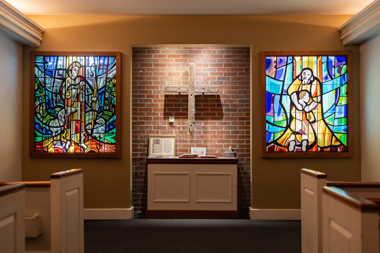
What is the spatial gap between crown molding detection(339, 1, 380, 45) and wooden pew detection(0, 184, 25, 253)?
4200mm

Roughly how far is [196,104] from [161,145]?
90 cm

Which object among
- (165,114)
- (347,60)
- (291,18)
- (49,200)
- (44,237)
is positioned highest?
(291,18)

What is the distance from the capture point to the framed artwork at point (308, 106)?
5.16 meters

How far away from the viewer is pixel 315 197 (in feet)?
9.48

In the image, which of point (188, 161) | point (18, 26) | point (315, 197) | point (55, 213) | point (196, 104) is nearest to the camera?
point (55, 213)

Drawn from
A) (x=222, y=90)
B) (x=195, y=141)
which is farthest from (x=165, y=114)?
(x=222, y=90)

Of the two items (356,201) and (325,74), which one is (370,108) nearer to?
(325,74)

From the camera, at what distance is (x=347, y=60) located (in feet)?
17.0

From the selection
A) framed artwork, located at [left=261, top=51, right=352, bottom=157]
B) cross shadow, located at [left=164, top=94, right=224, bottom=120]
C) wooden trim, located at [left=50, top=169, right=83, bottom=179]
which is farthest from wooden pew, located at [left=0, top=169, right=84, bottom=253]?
framed artwork, located at [left=261, top=51, right=352, bottom=157]

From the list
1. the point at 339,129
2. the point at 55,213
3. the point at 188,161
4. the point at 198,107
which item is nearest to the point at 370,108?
the point at 339,129

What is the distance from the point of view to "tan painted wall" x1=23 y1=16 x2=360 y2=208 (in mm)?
5215

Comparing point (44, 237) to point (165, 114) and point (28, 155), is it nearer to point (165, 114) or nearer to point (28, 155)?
point (28, 155)

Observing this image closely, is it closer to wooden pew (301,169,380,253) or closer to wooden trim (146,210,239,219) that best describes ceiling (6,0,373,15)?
wooden pew (301,169,380,253)

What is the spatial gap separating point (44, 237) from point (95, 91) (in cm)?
267
